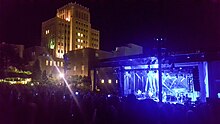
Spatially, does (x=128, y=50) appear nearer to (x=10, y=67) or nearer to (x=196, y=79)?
(x=10, y=67)

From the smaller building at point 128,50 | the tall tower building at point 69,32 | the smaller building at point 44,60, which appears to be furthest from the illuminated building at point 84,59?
the tall tower building at point 69,32

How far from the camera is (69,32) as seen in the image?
8800cm

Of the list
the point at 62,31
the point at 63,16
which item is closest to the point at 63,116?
the point at 62,31

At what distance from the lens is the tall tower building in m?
83.5

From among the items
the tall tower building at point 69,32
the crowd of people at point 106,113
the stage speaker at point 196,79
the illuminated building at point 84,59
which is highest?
the tall tower building at point 69,32


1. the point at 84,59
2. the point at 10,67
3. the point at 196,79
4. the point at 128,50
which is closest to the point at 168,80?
the point at 196,79

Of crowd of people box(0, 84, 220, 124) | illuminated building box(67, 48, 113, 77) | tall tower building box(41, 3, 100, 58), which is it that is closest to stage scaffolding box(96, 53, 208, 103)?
crowd of people box(0, 84, 220, 124)

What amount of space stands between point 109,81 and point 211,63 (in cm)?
2106

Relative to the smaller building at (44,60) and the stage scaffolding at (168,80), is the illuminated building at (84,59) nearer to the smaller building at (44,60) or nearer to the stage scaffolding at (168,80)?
the smaller building at (44,60)

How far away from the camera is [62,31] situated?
279 feet

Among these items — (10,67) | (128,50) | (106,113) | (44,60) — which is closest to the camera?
(106,113)

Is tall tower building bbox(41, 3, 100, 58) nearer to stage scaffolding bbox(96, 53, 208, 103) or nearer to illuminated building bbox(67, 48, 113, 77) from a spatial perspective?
illuminated building bbox(67, 48, 113, 77)

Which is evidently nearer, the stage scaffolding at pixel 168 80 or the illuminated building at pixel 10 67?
the stage scaffolding at pixel 168 80

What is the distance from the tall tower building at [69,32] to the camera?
8350 cm
